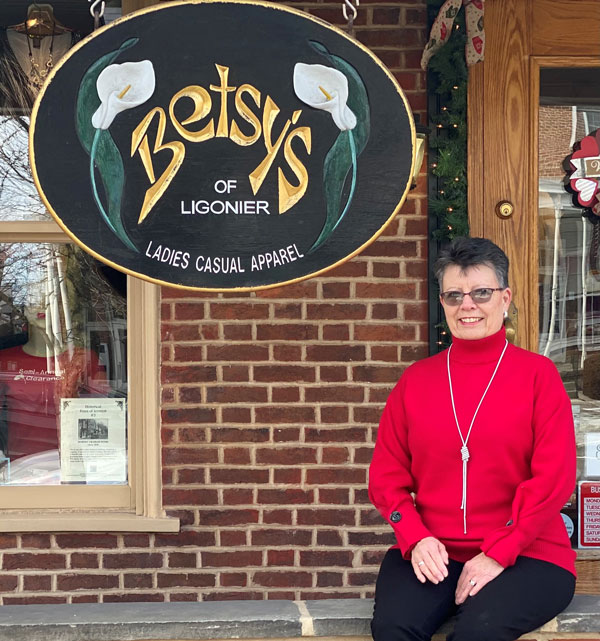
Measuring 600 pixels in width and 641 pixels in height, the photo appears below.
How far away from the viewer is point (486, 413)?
8.16 ft

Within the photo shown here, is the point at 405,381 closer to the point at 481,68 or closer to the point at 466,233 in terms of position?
the point at 466,233

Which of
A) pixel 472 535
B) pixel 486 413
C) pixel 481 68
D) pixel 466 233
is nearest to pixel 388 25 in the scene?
pixel 481 68

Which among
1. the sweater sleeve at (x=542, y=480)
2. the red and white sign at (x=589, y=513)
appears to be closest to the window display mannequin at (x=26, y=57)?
the sweater sleeve at (x=542, y=480)

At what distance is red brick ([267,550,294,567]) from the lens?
145 inches

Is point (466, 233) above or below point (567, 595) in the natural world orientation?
above

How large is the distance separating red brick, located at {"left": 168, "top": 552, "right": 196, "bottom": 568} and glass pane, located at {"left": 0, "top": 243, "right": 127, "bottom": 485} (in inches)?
14.8

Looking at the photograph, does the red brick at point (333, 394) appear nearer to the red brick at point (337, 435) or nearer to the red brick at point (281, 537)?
the red brick at point (337, 435)

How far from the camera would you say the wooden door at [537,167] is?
370cm

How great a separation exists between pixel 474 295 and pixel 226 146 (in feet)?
2.57

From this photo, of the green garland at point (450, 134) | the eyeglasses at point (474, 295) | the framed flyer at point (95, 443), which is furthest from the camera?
the framed flyer at point (95, 443)

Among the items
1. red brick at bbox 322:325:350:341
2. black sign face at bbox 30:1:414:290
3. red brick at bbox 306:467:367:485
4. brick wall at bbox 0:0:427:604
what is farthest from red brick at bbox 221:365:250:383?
black sign face at bbox 30:1:414:290

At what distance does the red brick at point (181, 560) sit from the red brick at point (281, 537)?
25cm

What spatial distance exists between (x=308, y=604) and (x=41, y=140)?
1540 mm

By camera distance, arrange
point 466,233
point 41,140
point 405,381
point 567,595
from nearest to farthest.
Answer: point 41,140 < point 567,595 < point 405,381 < point 466,233
